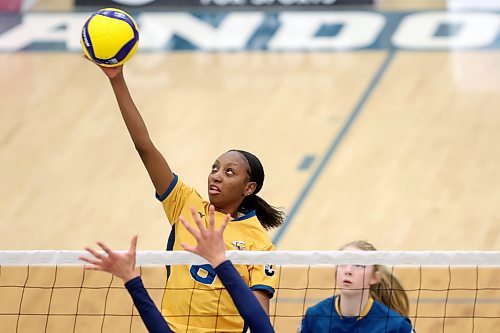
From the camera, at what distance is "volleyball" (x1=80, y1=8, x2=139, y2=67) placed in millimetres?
6191

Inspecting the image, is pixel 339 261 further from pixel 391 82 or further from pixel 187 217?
pixel 391 82

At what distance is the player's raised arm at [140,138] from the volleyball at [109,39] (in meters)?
0.10

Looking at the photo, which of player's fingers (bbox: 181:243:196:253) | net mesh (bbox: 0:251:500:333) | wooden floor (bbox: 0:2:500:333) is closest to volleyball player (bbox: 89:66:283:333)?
player's fingers (bbox: 181:243:196:253)

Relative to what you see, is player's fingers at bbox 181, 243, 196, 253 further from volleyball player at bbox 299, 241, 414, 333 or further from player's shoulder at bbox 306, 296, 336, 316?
player's shoulder at bbox 306, 296, 336, 316

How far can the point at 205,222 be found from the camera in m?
6.16

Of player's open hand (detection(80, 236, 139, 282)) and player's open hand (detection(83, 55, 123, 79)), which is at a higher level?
player's open hand (detection(83, 55, 123, 79))

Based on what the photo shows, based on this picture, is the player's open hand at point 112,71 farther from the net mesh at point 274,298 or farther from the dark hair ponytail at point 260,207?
the net mesh at point 274,298

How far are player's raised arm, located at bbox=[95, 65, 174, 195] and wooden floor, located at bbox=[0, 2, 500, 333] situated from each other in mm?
3565

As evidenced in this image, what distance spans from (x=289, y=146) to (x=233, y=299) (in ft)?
25.9

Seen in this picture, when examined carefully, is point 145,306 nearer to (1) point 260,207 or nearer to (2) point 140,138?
(2) point 140,138

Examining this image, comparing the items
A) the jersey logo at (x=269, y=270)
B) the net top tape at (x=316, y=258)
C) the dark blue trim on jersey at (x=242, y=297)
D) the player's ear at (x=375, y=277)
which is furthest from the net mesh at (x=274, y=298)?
the dark blue trim on jersey at (x=242, y=297)

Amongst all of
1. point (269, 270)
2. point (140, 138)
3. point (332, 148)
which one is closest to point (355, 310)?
point (269, 270)

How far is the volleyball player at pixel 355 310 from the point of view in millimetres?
7062

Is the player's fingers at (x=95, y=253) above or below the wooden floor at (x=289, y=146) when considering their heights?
above
